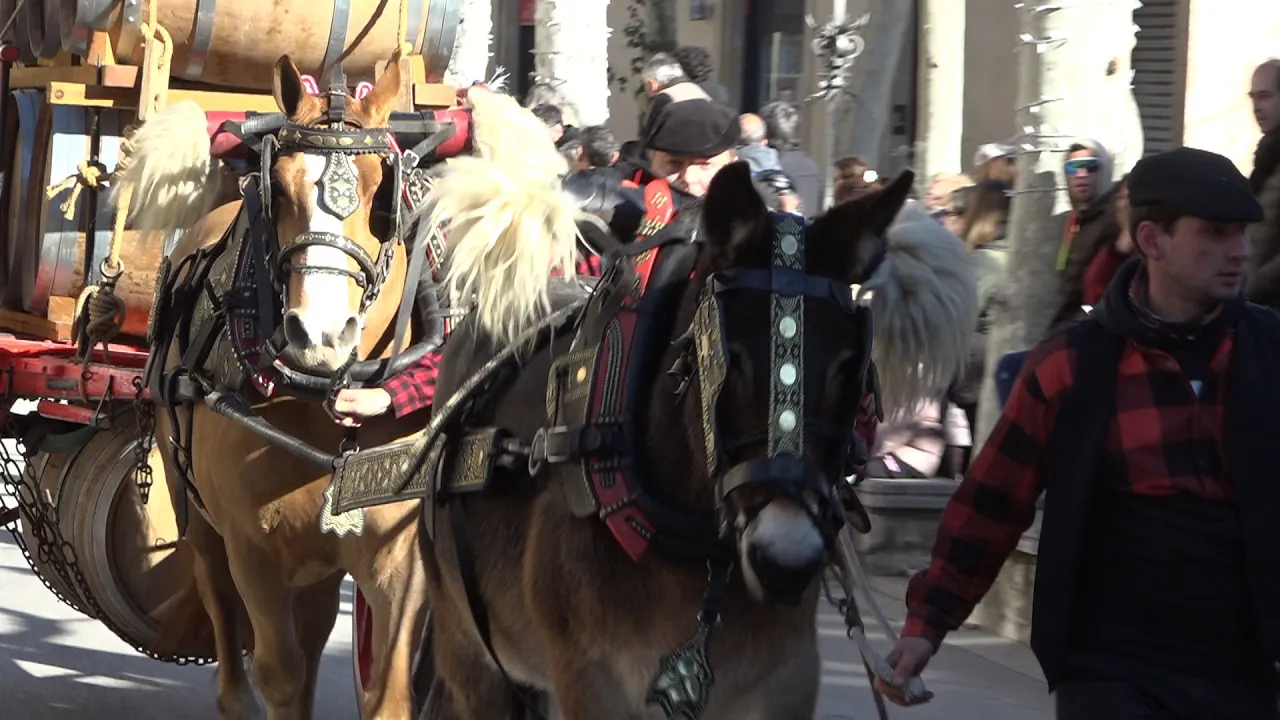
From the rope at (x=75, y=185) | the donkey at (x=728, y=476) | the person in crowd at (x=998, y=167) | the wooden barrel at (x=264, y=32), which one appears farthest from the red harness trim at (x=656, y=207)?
the person in crowd at (x=998, y=167)

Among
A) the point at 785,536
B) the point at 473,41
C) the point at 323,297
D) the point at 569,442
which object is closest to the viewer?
the point at 785,536

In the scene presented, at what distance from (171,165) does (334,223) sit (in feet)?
3.32

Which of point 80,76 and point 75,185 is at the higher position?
point 80,76

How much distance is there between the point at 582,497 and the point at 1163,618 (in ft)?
3.48

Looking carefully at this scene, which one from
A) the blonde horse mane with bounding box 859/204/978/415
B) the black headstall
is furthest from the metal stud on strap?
the blonde horse mane with bounding box 859/204/978/415

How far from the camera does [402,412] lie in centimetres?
479

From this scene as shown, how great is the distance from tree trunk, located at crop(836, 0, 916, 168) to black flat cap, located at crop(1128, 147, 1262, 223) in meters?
9.84

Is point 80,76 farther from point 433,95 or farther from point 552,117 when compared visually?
point 552,117

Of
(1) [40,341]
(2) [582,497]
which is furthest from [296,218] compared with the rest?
(1) [40,341]

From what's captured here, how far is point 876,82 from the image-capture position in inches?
518

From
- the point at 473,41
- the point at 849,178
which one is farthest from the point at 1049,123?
the point at 473,41

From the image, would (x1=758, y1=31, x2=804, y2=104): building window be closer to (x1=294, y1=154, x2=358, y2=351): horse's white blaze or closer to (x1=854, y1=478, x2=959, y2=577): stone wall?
(x1=854, y1=478, x2=959, y2=577): stone wall

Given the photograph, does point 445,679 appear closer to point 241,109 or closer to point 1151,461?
point 1151,461

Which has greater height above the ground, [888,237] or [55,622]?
[888,237]
